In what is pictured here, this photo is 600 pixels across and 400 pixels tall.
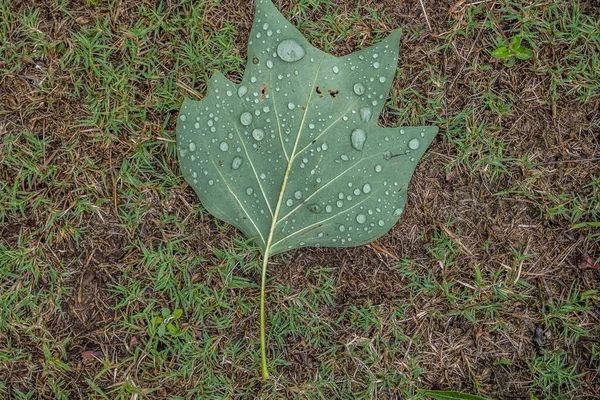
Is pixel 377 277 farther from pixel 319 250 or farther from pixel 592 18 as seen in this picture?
pixel 592 18

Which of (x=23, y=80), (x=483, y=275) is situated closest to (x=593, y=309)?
(x=483, y=275)

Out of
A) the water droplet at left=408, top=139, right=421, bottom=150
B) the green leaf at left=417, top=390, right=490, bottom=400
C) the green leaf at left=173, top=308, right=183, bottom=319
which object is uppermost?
the water droplet at left=408, top=139, right=421, bottom=150

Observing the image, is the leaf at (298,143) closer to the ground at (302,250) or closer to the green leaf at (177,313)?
the ground at (302,250)

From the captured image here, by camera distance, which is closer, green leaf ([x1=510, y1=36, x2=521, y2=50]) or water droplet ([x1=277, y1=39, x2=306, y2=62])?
water droplet ([x1=277, y1=39, x2=306, y2=62])

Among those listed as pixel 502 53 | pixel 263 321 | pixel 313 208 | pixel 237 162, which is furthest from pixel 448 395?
pixel 502 53

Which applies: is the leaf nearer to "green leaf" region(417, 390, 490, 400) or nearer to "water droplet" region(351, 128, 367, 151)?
"water droplet" region(351, 128, 367, 151)

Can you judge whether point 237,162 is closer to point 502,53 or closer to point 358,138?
point 358,138

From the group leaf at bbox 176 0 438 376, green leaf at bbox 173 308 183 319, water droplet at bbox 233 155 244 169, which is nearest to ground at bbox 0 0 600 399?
green leaf at bbox 173 308 183 319
